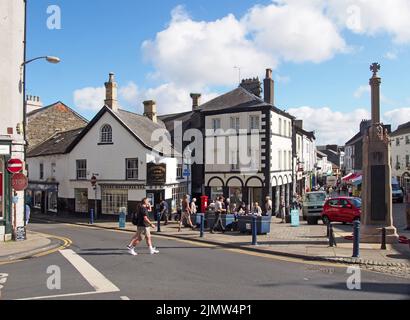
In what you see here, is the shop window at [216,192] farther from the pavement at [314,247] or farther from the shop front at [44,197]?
the shop front at [44,197]

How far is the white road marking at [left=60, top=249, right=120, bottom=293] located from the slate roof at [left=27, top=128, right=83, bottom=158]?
2208 centimetres

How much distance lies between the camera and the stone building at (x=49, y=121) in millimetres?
41906

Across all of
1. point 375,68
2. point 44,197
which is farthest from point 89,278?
point 44,197

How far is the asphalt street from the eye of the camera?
8.61 m

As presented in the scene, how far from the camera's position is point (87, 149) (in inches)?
1287

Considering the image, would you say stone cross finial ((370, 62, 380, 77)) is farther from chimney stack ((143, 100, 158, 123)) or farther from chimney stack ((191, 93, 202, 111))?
chimney stack ((191, 93, 202, 111))

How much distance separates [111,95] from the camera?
104ft

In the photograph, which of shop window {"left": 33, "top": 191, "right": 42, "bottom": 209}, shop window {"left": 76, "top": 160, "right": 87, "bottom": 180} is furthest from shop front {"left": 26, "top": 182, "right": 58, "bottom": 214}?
shop window {"left": 76, "top": 160, "right": 87, "bottom": 180}

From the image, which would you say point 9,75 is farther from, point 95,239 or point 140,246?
point 140,246

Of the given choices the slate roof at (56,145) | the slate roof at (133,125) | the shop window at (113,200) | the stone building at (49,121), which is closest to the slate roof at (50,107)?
the stone building at (49,121)

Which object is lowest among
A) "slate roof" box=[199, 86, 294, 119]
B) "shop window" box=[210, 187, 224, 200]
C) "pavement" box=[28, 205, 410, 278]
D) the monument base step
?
"pavement" box=[28, 205, 410, 278]

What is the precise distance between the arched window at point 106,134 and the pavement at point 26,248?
47.2 feet
